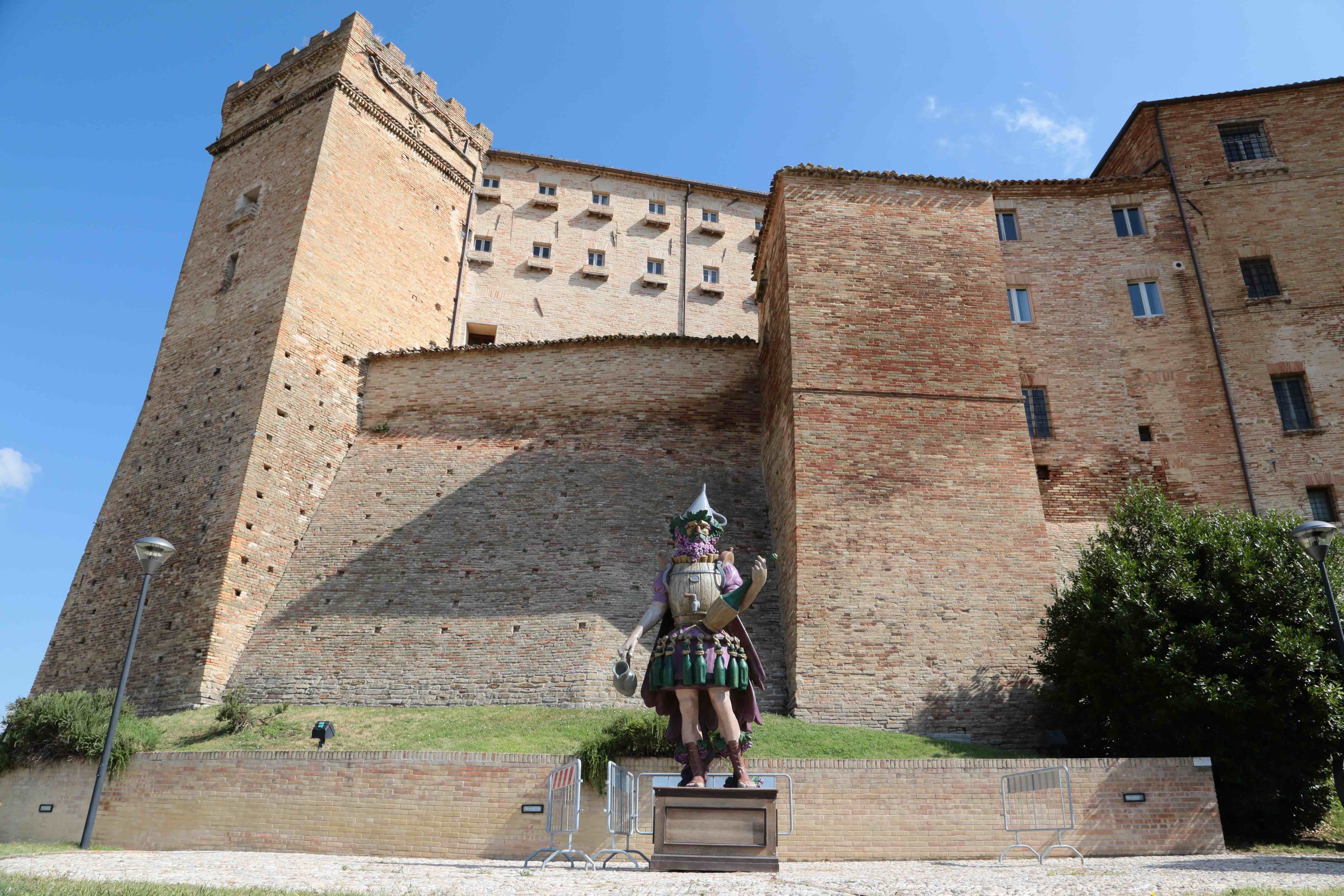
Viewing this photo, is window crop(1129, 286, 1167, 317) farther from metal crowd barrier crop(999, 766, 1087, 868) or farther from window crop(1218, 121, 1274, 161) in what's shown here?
metal crowd barrier crop(999, 766, 1087, 868)

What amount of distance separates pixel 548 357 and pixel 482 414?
2090mm

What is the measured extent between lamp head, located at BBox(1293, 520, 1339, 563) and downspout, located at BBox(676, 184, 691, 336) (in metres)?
21.4

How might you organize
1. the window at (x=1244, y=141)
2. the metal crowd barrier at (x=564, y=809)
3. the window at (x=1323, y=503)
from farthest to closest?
the window at (x=1244, y=141) < the window at (x=1323, y=503) < the metal crowd barrier at (x=564, y=809)

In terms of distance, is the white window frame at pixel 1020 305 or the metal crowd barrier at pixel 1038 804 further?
the white window frame at pixel 1020 305

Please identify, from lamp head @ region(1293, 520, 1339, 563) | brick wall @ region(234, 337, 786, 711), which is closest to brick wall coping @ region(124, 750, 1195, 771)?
lamp head @ region(1293, 520, 1339, 563)

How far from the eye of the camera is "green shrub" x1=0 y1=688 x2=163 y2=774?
42.7 ft

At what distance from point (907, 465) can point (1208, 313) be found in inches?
349

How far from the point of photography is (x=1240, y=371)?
64.7 feet

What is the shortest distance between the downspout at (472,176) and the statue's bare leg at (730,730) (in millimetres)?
21227

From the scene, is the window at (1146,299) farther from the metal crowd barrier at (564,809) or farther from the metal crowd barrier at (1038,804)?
the metal crowd barrier at (564,809)

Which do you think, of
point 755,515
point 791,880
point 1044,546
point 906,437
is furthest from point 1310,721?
point 755,515

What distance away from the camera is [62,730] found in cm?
1330

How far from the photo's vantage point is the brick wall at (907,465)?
14867 millimetres

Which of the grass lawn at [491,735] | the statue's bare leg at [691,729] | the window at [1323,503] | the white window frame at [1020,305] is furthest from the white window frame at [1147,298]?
the statue's bare leg at [691,729]
